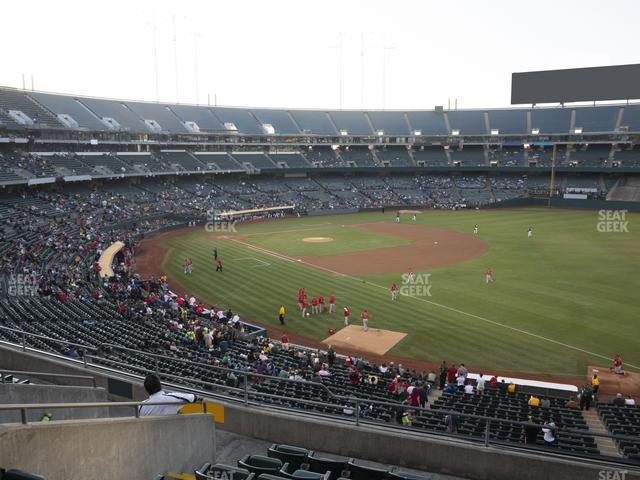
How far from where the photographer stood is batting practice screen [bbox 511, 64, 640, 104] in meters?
76.1

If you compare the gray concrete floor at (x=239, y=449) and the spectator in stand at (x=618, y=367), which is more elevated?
the gray concrete floor at (x=239, y=449)

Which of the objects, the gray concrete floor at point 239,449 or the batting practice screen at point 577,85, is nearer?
the gray concrete floor at point 239,449

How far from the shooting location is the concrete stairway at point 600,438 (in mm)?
11723

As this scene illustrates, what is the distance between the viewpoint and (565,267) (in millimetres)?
35500

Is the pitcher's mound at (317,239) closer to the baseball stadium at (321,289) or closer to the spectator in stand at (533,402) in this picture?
the baseball stadium at (321,289)

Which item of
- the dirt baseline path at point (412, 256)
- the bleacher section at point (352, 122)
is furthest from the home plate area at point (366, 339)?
the bleacher section at point (352, 122)

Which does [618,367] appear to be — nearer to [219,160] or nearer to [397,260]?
[397,260]

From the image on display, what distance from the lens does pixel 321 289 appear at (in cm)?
3111

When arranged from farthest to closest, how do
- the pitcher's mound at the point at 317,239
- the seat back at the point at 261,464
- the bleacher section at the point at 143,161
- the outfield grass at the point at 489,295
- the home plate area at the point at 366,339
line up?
the bleacher section at the point at 143,161, the pitcher's mound at the point at 317,239, the home plate area at the point at 366,339, the outfield grass at the point at 489,295, the seat back at the point at 261,464

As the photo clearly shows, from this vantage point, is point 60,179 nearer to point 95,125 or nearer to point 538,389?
point 95,125

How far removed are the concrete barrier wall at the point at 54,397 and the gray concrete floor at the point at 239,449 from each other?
7.02 feet

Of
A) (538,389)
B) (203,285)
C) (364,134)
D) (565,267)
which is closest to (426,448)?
(538,389)

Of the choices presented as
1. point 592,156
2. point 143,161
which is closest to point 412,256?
point 143,161

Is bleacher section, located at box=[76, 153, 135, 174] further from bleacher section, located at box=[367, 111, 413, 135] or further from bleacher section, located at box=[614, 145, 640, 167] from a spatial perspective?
bleacher section, located at box=[614, 145, 640, 167]
